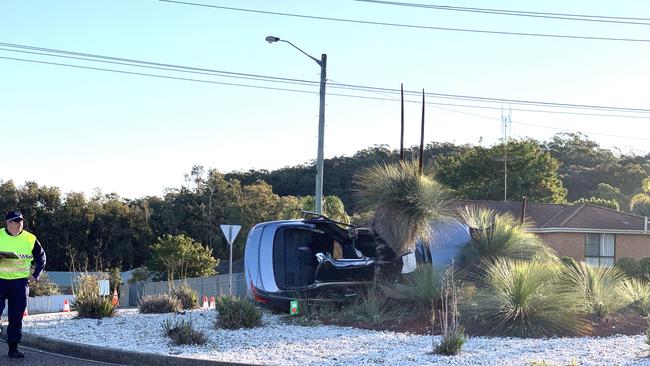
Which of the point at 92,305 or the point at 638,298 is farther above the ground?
the point at 638,298

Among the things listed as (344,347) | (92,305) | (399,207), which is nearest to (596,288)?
(399,207)

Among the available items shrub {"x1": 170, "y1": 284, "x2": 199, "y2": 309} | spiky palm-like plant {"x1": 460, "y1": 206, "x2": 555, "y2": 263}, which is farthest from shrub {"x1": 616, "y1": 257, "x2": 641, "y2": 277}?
shrub {"x1": 170, "y1": 284, "x2": 199, "y2": 309}

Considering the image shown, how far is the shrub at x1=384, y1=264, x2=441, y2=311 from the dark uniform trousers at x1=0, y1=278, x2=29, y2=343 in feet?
18.2

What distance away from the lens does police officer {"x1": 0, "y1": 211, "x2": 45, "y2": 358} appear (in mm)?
9656

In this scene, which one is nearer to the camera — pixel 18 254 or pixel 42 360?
pixel 18 254

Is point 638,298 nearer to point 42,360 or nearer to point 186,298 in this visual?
point 42,360

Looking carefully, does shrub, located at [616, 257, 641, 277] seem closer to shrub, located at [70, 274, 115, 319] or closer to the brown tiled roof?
the brown tiled roof

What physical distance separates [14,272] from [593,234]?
2765 cm

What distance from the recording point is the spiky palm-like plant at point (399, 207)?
1286cm

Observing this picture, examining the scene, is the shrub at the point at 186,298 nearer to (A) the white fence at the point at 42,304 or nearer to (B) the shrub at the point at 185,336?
(B) the shrub at the point at 185,336

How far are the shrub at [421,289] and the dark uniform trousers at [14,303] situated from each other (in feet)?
18.2

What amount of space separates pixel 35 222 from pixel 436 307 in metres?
55.3

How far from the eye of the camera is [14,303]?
9.70 metres

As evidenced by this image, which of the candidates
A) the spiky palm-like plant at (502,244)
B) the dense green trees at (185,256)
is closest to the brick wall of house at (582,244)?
the spiky palm-like plant at (502,244)
